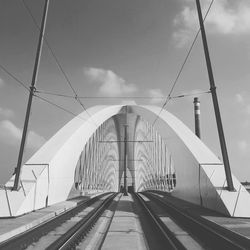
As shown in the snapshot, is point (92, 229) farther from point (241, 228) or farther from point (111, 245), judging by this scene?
point (241, 228)

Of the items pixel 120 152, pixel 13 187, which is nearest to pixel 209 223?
pixel 13 187

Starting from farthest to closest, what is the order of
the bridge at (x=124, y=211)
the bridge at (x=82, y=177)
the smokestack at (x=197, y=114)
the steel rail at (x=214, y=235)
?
the smokestack at (x=197, y=114) < the bridge at (x=82, y=177) < the bridge at (x=124, y=211) < the steel rail at (x=214, y=235)

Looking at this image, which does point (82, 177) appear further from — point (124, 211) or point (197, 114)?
point (197, 114)

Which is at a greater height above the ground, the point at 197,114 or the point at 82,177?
the point at 197,114

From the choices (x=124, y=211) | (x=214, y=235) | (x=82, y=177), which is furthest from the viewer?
(x=82, y=177)

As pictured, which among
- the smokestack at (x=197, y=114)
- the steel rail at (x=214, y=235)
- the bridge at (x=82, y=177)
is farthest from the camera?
the smokestack at (x=197, y=114)

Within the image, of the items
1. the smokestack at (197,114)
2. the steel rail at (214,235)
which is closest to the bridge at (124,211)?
the steel rail at (214,235)

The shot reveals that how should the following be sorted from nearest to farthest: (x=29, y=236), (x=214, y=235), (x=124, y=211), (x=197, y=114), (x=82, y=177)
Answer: (x=214, y=235) < (x=29, y=236) < (x=124, y=211) < (x=82, y=177) < (x=197, y=114)

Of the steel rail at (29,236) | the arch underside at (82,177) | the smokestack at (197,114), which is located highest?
the smokestack at (197,114)

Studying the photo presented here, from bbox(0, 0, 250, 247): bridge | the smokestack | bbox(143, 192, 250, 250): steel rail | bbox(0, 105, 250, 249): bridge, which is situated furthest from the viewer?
the smokestack

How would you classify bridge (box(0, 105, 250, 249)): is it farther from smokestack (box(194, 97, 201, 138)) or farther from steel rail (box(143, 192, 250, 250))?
smokestack (box(194, 97, 201, 138))

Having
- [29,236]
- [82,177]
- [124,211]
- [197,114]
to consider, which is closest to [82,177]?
[82,177]

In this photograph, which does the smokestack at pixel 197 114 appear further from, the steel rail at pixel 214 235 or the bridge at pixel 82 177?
the steel rail at pixel 214 235

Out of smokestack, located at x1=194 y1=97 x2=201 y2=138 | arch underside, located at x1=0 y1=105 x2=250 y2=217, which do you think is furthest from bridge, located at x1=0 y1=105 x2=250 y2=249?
smokestack, located at x1=194 y1=97 x2=201 y2=138
